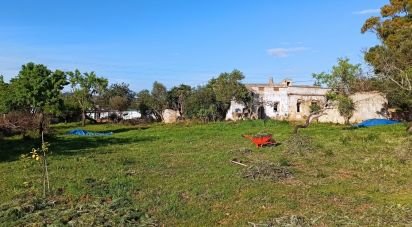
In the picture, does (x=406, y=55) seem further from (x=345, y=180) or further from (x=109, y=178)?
(x=109, y=178)

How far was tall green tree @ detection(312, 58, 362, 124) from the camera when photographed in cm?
3339

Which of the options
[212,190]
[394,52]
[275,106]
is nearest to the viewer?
[212,190]

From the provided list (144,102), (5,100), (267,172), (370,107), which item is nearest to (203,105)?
(144,102)

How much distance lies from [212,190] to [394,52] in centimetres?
2148

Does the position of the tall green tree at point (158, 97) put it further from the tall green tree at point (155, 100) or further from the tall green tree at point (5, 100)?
the tall green tree at point (5, 100)

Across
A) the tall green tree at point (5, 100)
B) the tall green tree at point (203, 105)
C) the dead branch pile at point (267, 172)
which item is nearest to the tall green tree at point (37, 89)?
the tall green tree at point (5, 100)

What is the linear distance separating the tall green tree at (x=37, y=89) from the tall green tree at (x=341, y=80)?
72.9 ft

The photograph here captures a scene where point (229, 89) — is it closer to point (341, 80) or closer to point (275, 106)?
point (275, 106)

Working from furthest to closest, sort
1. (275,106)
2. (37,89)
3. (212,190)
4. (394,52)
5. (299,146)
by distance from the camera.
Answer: (275,106)
(37,89)
(394,52)
(299,146)
(212,190)

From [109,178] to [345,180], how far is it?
19.4 ft

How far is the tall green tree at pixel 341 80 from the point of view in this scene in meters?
33.4

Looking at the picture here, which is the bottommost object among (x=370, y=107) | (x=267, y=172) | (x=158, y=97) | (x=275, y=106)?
(x=267, y=172)

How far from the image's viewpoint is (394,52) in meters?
27.9

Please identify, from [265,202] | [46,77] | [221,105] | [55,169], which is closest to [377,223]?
[265,202]
